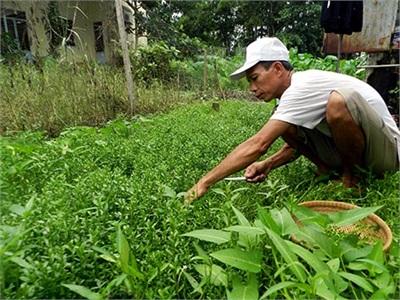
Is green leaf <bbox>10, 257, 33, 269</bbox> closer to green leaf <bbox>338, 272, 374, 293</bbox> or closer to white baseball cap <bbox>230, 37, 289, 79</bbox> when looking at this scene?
green leaf <bbox>338, 272, 374, 293</bbox>

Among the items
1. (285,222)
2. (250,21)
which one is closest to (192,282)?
(285,222)

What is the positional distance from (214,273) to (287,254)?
0.87 feet

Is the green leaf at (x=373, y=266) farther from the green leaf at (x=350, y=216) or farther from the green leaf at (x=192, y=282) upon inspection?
the green leaf at (x=192, y=282)

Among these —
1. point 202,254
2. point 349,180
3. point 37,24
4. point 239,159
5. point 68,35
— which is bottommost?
point 349,180

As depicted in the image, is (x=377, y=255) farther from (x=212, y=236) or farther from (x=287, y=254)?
(x=212, y=236)

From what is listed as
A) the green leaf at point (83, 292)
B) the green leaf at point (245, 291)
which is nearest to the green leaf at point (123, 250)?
the green leaf at point (83, 292)

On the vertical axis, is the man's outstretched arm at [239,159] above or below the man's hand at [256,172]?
above

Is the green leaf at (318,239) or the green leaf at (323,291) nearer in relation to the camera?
the green leaf at (323,291)

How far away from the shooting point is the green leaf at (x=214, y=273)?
1358 mm

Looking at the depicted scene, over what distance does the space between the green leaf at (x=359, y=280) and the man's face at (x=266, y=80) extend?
1242 millimetres

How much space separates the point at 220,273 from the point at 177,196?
0.51 m

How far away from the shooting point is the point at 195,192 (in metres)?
1.89

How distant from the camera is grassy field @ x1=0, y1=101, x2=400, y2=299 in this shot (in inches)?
52.2

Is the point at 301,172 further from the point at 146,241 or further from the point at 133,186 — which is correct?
the point at 146,241
